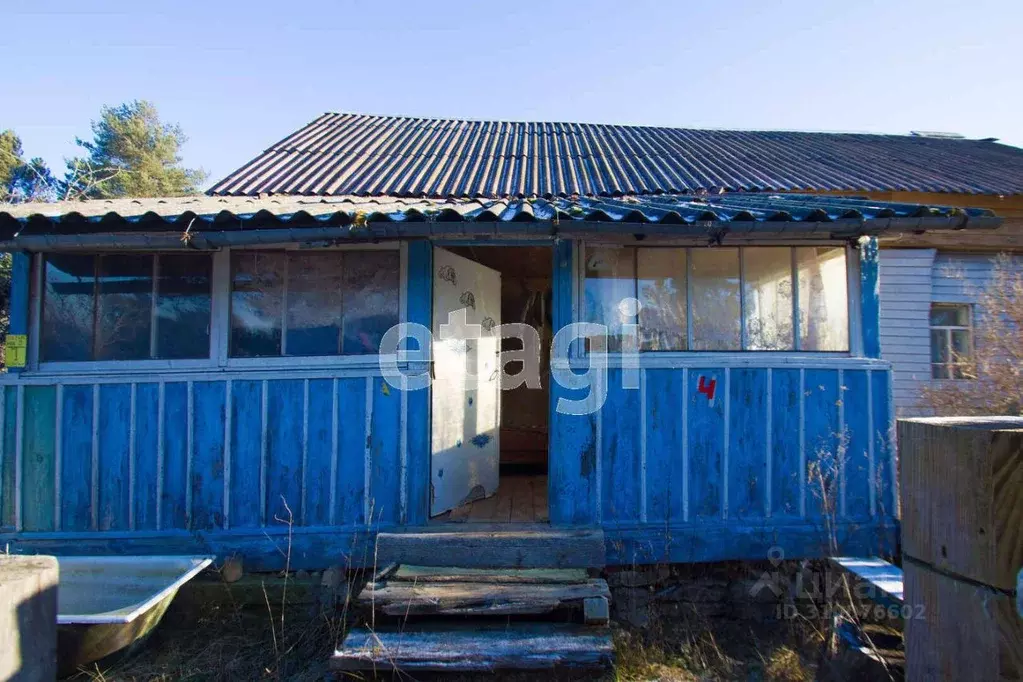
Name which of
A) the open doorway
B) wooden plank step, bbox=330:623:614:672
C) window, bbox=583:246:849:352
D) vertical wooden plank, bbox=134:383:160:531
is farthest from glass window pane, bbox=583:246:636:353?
vertical wooden plank, bbox=134:383:160:531

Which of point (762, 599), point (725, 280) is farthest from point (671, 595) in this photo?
point (725, 280)

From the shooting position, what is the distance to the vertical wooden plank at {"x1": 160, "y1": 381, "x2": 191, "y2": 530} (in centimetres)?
388

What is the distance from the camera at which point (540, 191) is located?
16.8 ft

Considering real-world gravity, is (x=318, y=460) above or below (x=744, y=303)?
below

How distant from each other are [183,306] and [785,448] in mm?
4596

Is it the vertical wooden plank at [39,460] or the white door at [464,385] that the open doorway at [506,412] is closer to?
the white door at [464,385]

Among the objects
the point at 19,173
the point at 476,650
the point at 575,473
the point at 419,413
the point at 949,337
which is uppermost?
the point at 19,173

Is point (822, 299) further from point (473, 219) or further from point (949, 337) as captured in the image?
point (949, 337)

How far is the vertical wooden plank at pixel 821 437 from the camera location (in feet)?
12.8

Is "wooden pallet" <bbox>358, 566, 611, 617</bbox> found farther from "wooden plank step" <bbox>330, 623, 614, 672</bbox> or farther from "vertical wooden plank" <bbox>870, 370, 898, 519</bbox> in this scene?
"vertical wooden plank" <bbox>870, 370, 898, 519</bbox>

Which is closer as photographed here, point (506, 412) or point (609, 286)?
point (609, 286)

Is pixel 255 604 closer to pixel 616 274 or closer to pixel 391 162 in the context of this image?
pixel 616 274

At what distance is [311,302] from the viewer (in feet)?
13.3

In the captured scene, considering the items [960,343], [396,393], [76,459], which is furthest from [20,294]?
[960,343]
